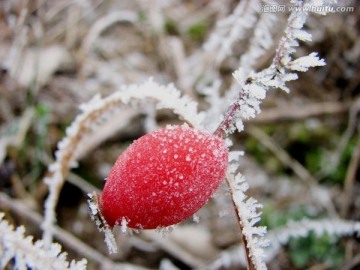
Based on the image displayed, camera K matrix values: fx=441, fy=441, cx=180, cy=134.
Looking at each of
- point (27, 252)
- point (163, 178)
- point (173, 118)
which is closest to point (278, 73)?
point (163, 178)

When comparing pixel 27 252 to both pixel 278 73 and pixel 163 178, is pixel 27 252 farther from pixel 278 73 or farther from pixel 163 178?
pixel 278 73

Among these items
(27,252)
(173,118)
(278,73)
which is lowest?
(27,252)

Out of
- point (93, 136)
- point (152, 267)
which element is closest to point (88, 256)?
point (152, 267)

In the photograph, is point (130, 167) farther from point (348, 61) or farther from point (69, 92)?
point (348, 61)

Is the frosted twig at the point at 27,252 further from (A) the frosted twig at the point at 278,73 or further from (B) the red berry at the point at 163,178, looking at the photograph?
(A) the frosted twig at the point at 278,73

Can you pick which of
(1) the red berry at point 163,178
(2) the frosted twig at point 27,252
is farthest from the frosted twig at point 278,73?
(2) the frosted twig at point 27,252
